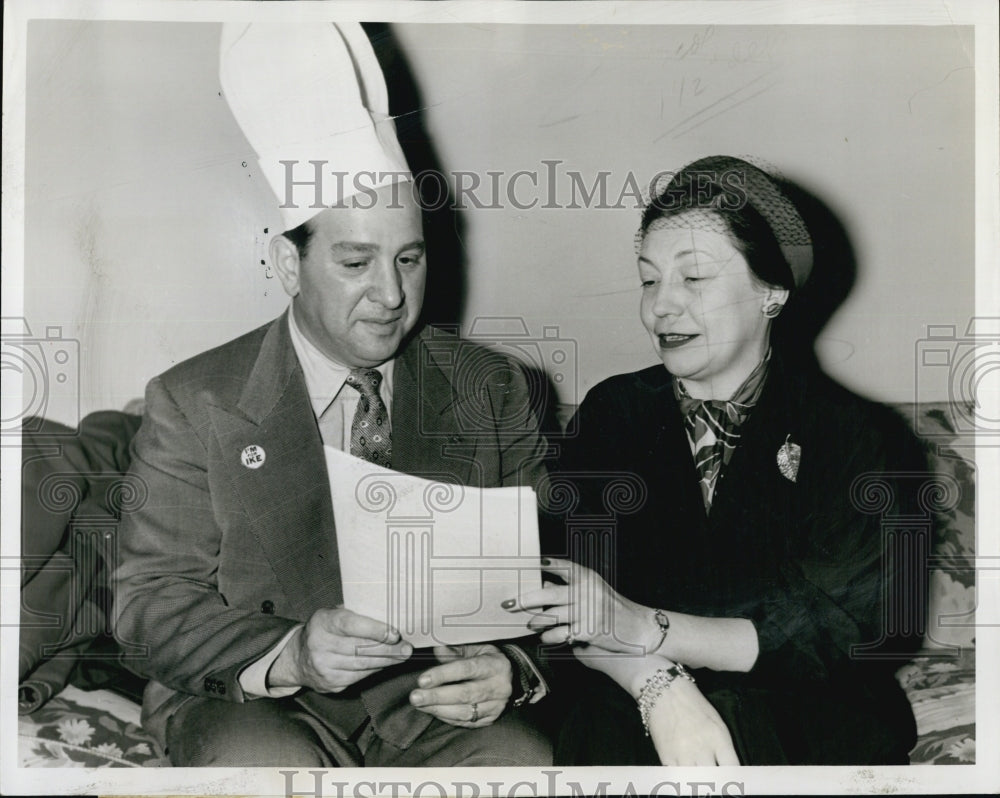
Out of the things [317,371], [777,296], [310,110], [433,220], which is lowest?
[317,371]

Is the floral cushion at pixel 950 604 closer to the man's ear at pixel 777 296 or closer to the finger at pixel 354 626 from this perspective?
the man's ear at pixel 777 296

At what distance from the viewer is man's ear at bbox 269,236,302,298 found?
1.65 metres

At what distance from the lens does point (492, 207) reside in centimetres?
167

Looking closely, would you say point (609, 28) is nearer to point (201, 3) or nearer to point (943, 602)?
point (201, 3)

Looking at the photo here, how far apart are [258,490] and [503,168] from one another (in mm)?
670

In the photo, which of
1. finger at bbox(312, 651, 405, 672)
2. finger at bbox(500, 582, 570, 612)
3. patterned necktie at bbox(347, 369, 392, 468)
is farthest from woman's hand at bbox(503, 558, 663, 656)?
patterned necktie at bbox(347, 369, 392, 468)

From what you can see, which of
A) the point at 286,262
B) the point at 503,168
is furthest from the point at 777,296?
the point at 286,262

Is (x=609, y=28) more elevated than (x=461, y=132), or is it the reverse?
(x=609, y=28)

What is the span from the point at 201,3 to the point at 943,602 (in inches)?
64.0

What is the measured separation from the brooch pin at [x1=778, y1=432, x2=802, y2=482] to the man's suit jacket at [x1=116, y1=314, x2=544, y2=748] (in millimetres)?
400

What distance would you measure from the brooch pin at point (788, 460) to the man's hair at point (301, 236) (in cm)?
86

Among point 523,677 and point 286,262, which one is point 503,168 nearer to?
point 286,262

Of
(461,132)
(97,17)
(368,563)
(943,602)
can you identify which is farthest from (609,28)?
(943,602)

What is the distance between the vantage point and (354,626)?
1619 millimetres
